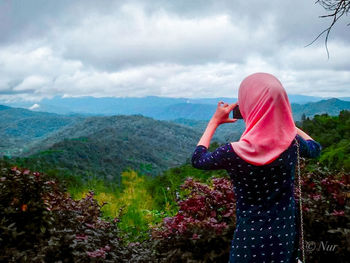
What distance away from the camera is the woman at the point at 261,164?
71.2 inches

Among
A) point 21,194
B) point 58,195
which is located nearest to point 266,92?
point 21,194

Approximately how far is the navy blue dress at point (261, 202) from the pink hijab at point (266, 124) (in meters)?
0.05

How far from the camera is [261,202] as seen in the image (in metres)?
1.94

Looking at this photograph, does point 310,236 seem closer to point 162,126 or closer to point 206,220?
point 206,220

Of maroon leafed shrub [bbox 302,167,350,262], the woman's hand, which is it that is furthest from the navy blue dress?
maroon leafed shrub [bbox 302,167,350,262]

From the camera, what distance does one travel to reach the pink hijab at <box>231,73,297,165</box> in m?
1.79

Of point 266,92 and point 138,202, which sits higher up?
point 266,92

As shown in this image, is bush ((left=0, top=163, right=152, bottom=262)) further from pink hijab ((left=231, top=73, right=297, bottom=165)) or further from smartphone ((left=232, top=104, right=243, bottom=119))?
pink hijab ((left=231, top=73, right=297, bottom=165))

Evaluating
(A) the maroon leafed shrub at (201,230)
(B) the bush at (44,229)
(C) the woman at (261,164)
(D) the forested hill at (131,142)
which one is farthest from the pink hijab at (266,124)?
(D) the forested hill at (131,142)

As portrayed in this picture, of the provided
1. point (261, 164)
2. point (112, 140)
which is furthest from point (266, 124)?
point (112, 140)

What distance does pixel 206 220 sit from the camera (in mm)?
3596

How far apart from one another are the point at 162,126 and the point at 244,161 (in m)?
71.4

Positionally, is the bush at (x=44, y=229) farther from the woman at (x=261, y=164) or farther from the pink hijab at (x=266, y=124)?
the pink hijab at (x=266, y=124)

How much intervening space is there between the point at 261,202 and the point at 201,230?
64.2 inches
